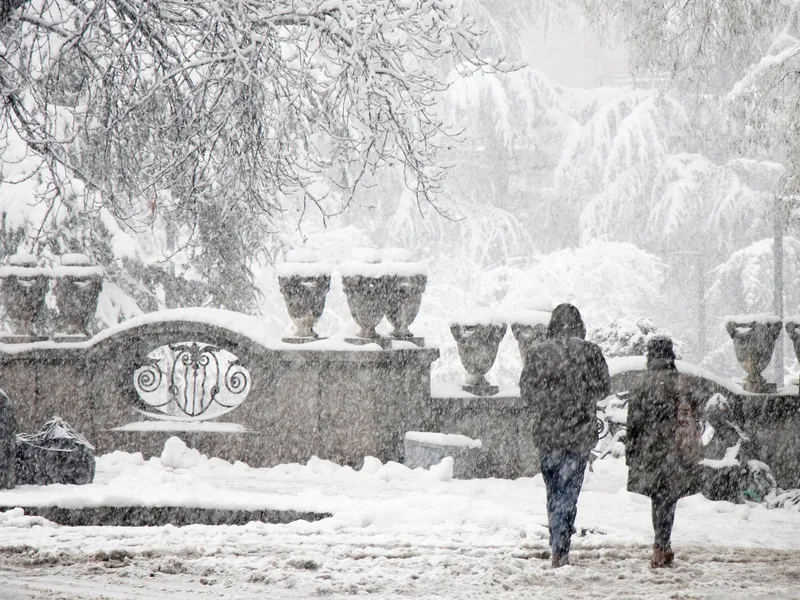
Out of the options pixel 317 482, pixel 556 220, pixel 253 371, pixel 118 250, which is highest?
pixel 556 220

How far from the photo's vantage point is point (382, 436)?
31.4ft

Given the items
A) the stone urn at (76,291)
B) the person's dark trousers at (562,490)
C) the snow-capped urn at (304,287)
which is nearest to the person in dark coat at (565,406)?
the person's dark trousers at (562,490)

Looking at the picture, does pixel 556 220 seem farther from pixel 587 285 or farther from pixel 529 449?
pixel 529 449

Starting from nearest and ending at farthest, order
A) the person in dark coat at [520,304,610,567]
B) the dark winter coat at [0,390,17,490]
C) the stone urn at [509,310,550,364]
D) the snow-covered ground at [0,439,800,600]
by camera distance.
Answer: the snow-covered ground at [0,439,800,600] < the person in dark coat at [520,304,610,567] < the dark winter coat at [0,390,17,490] < the stone urn at [509,310,550,364]

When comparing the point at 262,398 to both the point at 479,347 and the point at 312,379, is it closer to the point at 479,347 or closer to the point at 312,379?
the point at 312,379

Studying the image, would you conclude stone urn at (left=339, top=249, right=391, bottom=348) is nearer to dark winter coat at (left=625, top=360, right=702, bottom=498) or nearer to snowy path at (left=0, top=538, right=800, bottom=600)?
snowy path at (left=0, top=538, right=800, bottom=600)

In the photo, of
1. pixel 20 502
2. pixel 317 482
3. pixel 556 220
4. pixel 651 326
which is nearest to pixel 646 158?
pixel 556 220

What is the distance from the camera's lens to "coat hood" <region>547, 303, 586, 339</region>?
19.4ft

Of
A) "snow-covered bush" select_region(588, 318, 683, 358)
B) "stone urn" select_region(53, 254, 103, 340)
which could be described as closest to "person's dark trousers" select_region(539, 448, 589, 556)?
"stone urn" select_region(53, 254, 103, 340)

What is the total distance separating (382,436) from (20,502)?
3.49m

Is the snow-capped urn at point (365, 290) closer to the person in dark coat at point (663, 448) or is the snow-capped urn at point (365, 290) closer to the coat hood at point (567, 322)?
the coat hood at point (567, 322)

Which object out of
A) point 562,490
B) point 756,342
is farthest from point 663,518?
point 756,342

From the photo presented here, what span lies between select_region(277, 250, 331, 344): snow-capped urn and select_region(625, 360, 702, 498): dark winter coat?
444cm

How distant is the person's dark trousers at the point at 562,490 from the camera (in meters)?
5.65
